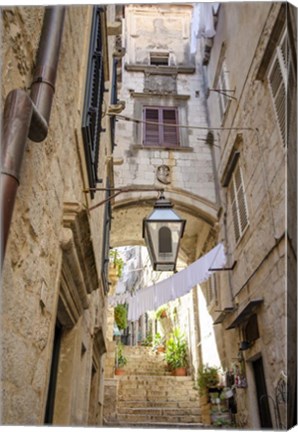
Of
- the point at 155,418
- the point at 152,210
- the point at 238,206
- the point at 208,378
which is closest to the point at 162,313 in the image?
the point at 208,378

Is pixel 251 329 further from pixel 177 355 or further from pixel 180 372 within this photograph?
pixel 177 355

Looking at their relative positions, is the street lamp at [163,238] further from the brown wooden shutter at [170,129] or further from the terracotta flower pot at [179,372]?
the terracotta flower pot at [179,372]

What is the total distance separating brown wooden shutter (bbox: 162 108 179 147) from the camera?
10109mm

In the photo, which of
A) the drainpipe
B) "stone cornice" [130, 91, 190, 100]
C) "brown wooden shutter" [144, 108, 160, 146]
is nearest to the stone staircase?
"brown wooden shutter" [144, 108, 160, 146]

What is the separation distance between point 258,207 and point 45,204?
14.4ft

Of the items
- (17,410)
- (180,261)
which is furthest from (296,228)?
(180,261)

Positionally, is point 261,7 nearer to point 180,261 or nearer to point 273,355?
point 273,355

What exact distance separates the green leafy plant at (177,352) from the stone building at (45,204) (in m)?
8.23

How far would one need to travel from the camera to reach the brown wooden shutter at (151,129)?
396 inches

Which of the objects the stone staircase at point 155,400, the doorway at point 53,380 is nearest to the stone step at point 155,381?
the stone staircase at point 155,400

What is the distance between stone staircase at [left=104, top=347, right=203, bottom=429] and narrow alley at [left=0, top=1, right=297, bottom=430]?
5 centimetres

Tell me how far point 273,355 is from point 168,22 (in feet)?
33.7

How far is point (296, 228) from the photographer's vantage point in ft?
9.49

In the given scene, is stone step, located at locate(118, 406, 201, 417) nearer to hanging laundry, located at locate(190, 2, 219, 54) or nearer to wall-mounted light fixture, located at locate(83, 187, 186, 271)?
wall-mounted light fixture, located at locate(83, 187, 186, 271)
